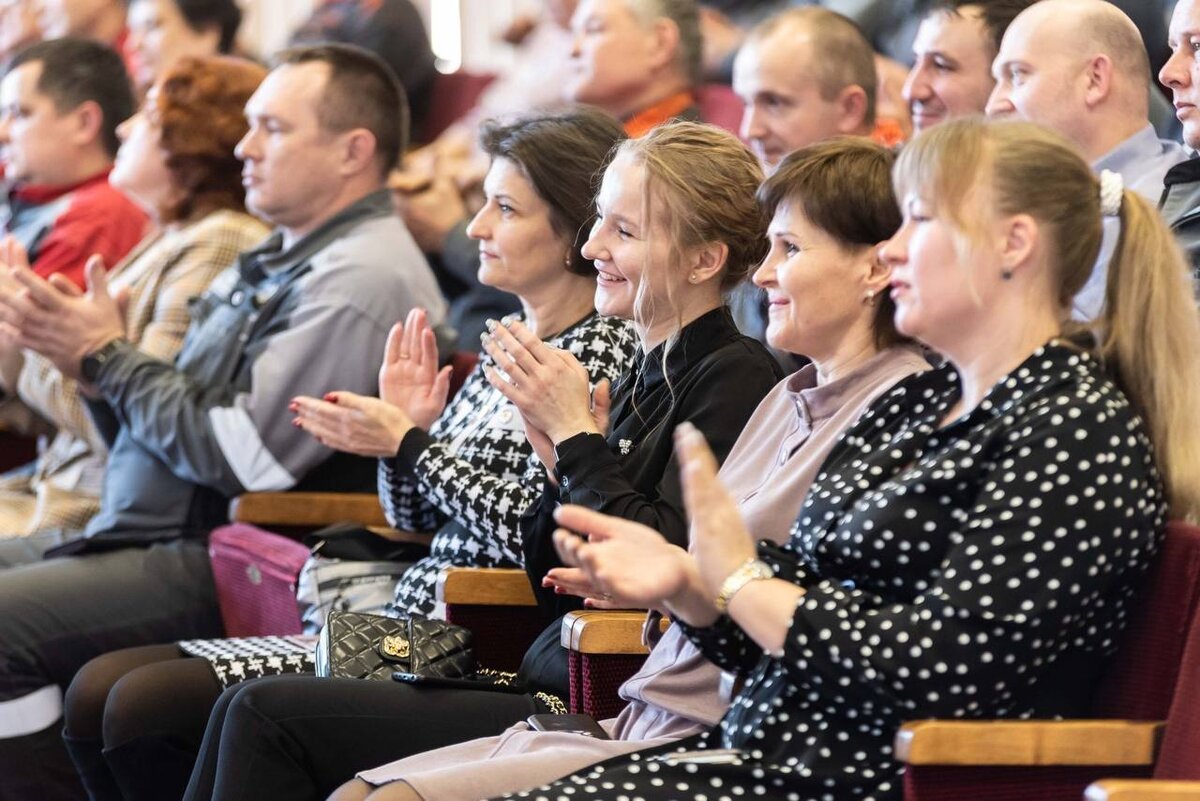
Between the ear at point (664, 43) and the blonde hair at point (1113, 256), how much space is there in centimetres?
226

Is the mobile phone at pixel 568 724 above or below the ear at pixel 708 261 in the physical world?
below

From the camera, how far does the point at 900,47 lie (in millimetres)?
3832

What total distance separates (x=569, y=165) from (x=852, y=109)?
982 millimetres

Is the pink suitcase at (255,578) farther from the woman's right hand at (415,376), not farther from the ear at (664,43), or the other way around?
the ear at (664,43)

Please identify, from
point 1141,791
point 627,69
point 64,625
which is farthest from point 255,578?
point 1141,791

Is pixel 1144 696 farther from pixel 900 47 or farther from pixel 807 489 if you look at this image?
pixel 900 47

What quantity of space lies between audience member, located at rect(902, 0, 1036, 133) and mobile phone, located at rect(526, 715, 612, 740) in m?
1.39

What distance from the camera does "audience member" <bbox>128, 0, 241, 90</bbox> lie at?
475cm

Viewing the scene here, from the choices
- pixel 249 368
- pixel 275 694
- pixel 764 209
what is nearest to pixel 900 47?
pixel 249 368

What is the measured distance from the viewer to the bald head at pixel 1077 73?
2441 mm

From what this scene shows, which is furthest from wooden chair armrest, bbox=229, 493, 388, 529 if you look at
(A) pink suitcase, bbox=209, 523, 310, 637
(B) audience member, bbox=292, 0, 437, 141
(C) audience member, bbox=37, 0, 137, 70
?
(C) audience member, bbox=37, 0, 137, 70

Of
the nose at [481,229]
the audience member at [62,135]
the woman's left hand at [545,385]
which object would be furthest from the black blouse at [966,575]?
the audience member at [62,135]

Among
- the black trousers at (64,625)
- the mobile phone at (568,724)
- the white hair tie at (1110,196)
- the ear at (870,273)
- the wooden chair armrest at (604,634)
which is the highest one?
the white hair tie at (1110,196)

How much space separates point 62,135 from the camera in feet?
13.4
